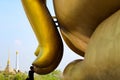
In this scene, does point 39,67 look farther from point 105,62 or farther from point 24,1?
point 105,62

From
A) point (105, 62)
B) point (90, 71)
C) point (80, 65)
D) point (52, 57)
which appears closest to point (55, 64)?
point (52, 57)

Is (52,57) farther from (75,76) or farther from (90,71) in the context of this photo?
(90,71)

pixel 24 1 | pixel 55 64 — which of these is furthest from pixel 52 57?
pixel 24 1

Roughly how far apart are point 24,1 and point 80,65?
39 cm

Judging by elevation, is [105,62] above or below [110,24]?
below

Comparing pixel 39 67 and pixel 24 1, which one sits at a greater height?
pixel 24 1

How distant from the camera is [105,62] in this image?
40.9 inches

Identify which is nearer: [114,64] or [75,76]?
[114,64]

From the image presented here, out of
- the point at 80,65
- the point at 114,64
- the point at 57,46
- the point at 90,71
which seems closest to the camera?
the point at 114,64

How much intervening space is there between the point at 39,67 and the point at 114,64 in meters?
0.44

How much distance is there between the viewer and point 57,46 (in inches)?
53.2

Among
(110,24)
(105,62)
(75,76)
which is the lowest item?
(75,76)

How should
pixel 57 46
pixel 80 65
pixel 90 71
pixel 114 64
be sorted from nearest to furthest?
pixel 114 64 < pixel 90 71 < pixel 80 65 < pixel 57 46

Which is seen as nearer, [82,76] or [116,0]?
[116,0]
